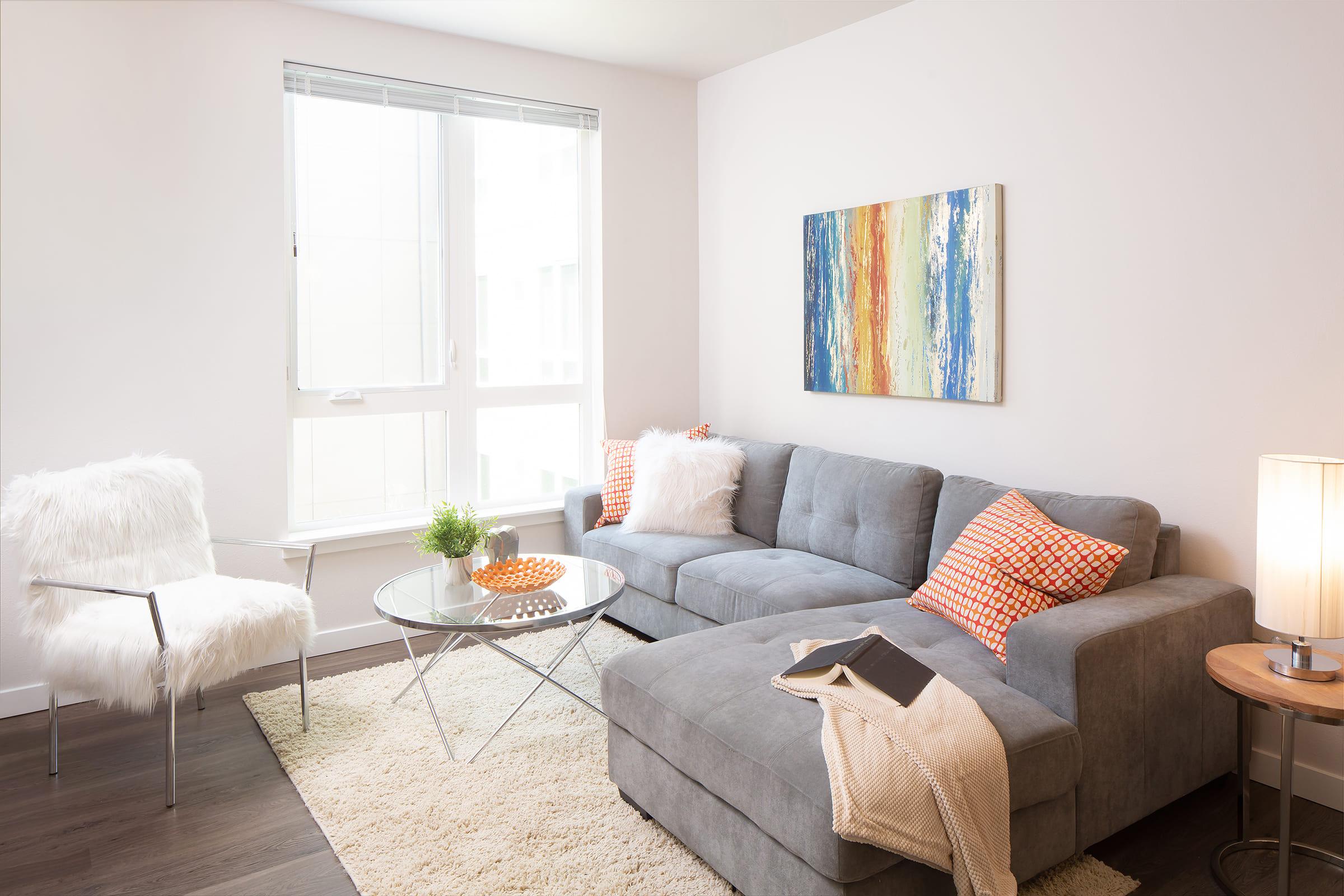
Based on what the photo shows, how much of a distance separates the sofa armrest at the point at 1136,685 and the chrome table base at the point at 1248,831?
0.15 meters

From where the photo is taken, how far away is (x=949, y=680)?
7.61ft

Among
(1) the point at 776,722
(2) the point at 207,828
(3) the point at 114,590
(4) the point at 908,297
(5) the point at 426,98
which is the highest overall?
(5) the point at 426,98

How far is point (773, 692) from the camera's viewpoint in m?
2.26

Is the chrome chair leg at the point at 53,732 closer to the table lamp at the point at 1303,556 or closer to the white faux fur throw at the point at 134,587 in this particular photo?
the white faux fur throw at the point at 134,587

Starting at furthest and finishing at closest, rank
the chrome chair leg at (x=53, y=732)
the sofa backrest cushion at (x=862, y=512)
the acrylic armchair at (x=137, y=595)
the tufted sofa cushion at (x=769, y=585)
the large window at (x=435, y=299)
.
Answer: the large window at (x=435, y=299) < the sofa backrest cushion at (x=862, y=512) < the tufted sofa cushion at (x=769, y=585) < the chrome chair leg at (x=53, y=732) < the acrylic armchair at (x=137, y=595)

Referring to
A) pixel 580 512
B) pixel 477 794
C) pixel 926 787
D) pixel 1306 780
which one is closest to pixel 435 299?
pixel 580 512

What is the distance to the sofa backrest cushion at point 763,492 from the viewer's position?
4.09 metres

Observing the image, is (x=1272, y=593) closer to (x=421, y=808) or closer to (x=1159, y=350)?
(x=1159, y=350)

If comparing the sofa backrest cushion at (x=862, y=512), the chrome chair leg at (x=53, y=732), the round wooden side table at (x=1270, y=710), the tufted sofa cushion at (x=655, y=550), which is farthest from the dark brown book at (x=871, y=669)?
the chrome chair leg at (x=53, y=732)

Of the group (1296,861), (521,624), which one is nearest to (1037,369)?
(1296,861)

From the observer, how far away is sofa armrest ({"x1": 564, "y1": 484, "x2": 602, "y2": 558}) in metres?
4.40

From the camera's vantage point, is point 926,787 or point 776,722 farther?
point 776,722

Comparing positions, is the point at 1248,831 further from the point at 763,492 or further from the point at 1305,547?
the point at 763,492

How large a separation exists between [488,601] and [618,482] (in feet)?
4.90
